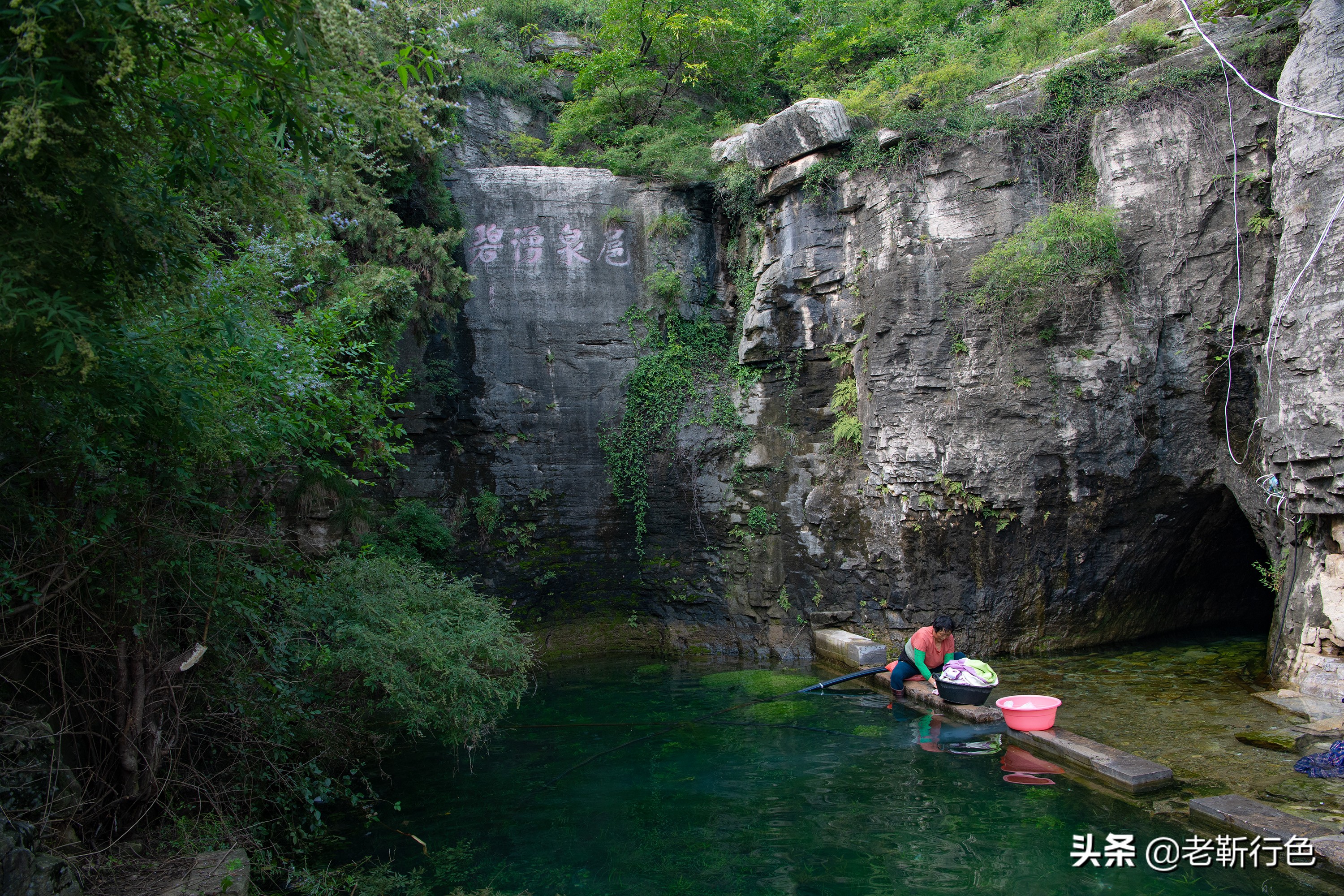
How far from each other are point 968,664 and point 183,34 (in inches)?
285

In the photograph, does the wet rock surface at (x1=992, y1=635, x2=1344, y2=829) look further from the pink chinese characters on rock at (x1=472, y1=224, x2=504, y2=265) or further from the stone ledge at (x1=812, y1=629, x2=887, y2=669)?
the pink chinese characters on rock at (x1=472, y1=224, x2=504, y2=265)

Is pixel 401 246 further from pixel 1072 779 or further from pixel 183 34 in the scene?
pixel 1072 779

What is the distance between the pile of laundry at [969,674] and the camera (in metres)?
6.98

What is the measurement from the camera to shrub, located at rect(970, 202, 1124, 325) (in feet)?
28.5

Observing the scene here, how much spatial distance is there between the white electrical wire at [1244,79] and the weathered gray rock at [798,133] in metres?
3.98

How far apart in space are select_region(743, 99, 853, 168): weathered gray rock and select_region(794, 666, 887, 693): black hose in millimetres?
7015

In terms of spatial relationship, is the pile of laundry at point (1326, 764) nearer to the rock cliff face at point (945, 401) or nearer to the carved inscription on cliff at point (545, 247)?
the rock cliff face at point (945, 401)

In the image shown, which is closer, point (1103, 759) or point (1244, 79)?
point (1103, 759)

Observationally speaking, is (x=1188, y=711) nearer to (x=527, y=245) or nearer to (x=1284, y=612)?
(x=1284, y=612)

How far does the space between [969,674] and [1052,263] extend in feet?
15.8

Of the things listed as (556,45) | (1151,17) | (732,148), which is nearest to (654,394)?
(732,148)

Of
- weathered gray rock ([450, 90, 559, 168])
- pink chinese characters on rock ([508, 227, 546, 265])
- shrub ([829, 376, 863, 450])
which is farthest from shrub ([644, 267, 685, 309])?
weathered gray rock ([450, 90, 559, 168])

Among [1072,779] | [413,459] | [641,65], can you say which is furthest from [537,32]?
[1072,779]

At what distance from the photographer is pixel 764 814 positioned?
5363 mm
